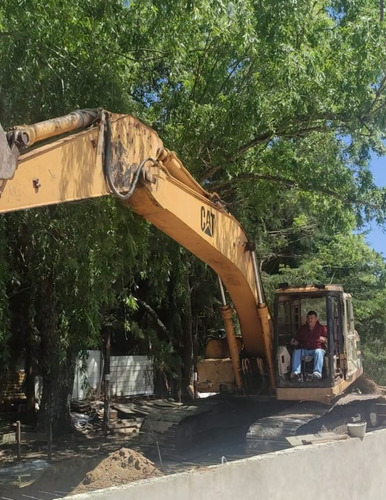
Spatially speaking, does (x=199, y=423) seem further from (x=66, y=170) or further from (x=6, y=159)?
(x=6, y=159)

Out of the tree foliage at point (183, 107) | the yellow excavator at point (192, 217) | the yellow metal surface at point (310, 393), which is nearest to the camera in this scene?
the yellow excavator at point (192, 217)

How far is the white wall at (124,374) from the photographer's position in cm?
1998

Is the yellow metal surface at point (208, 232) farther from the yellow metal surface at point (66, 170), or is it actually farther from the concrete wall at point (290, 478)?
the concrete wall at point (290, 478)

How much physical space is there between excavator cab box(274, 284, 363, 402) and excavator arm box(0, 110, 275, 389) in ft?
1.37

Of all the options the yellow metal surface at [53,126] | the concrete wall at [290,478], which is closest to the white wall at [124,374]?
the concrete wall at [290,478]

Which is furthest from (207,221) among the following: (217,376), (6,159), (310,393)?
(6,159)

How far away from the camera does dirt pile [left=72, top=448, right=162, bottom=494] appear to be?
607 centimetres

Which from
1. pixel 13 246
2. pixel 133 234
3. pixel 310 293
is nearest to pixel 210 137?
pixel 133 234

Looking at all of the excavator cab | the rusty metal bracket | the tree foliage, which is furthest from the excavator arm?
the tree foliage

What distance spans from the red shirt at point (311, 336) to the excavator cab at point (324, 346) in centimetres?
12

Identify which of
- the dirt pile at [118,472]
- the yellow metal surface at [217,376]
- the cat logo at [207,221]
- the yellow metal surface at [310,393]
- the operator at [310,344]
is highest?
the cat logo at [207,221]

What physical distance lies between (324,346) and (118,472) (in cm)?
460

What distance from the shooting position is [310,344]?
32.3 ft

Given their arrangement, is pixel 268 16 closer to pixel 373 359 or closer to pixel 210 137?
pixel 210 137
